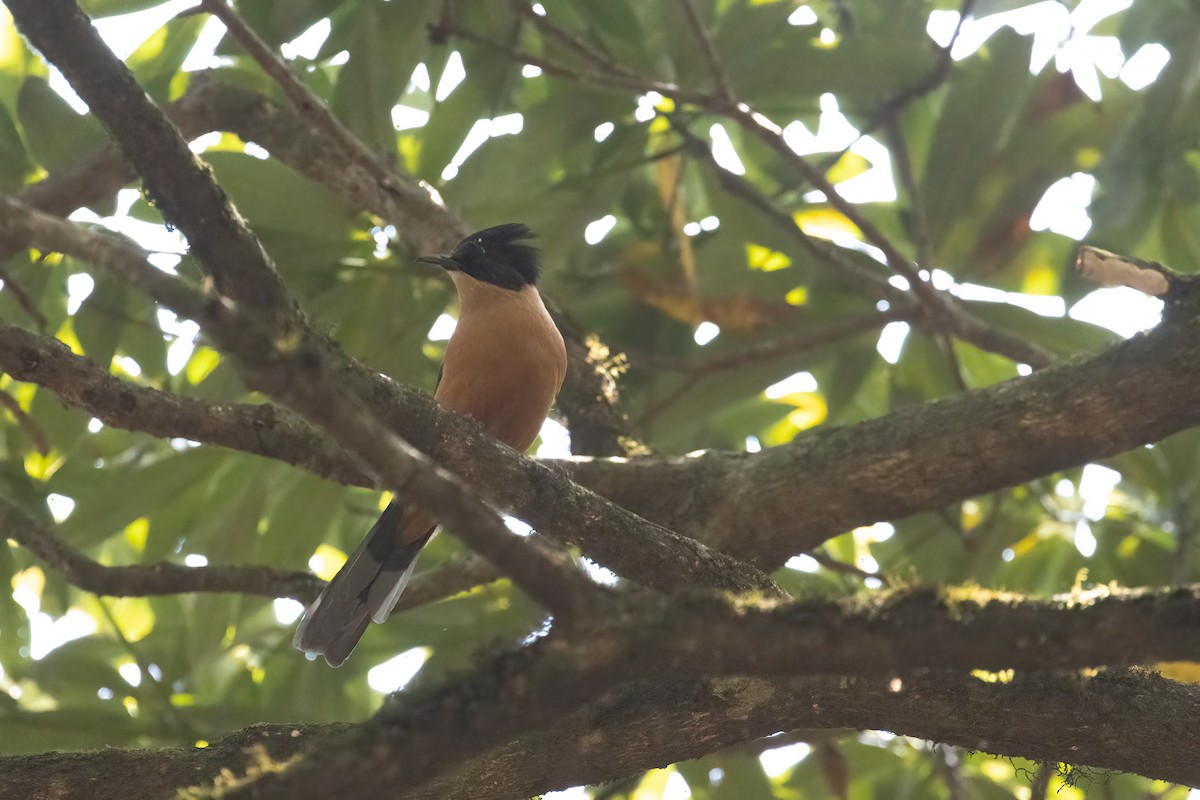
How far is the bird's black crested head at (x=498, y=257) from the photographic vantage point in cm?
524

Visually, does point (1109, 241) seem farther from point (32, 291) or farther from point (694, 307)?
point (32, 291)

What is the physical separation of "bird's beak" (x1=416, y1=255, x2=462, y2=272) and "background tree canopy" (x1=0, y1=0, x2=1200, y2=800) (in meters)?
0.17

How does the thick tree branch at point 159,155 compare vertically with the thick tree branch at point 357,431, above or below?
above

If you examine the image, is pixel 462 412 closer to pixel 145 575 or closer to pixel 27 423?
pixel 145 575

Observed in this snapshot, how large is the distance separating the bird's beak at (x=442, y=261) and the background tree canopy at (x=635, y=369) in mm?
172

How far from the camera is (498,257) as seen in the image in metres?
5.50

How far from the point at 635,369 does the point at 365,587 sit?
195cm

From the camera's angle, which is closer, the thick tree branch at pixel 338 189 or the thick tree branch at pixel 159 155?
the thick tree branch at pixel 159 155

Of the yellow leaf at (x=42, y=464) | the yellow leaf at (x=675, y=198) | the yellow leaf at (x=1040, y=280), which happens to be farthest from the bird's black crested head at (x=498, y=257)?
the yellow leaf at (x=1040, y=280)

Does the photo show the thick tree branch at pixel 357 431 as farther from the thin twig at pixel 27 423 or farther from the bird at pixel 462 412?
the thin twig at pixel 27 423

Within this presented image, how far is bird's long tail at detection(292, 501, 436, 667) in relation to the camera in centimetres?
470

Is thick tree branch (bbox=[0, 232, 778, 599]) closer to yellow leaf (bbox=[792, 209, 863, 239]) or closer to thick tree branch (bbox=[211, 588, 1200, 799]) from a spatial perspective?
thick tree branch (bbox=[211, 588, 1200, 799])

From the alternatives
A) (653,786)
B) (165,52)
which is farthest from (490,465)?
(653,786)

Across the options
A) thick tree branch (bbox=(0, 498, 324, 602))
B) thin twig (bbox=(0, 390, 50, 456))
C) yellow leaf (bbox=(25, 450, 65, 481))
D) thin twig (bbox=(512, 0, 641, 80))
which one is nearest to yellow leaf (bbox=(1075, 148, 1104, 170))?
thin twig (bbox=(512, 0, 641, 80))
